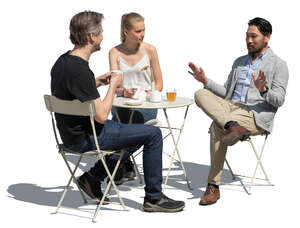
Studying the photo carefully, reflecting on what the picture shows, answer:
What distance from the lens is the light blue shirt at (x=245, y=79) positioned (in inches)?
266

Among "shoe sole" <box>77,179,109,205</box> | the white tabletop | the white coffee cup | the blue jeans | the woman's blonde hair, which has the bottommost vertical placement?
"shoe sole" <box>77,179,109,205</box>

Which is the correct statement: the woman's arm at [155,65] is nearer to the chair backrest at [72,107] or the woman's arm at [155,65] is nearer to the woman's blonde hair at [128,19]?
the woman's blonde hair at [128,19]

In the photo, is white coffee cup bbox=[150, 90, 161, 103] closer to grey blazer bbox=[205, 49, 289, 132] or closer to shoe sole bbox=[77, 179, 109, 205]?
grey blazer bbox=[205, 49, 289, 132]

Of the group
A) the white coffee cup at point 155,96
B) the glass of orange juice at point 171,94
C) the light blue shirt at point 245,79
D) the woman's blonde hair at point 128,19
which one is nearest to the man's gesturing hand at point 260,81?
the light blue shirt at point 245,79

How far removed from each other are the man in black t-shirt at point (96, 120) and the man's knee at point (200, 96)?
2.61 feet

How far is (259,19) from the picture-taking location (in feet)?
21.8

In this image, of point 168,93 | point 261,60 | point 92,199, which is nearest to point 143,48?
point 168,93

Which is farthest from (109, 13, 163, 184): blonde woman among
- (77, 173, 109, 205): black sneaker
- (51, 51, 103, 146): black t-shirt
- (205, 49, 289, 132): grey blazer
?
(51, 51, 103, 146): black t-shirt

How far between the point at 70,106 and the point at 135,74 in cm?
157

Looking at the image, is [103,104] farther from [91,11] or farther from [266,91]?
[266,91]

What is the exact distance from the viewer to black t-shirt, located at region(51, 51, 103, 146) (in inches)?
225

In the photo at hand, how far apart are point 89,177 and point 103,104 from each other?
3.38 ft

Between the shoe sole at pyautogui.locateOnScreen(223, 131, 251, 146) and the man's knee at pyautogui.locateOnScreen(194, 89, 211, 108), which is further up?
the man's knee at pyautogui.locateOnScreen(194, 89, 211, 108)

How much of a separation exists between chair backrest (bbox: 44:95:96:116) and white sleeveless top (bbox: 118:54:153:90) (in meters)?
1.42
